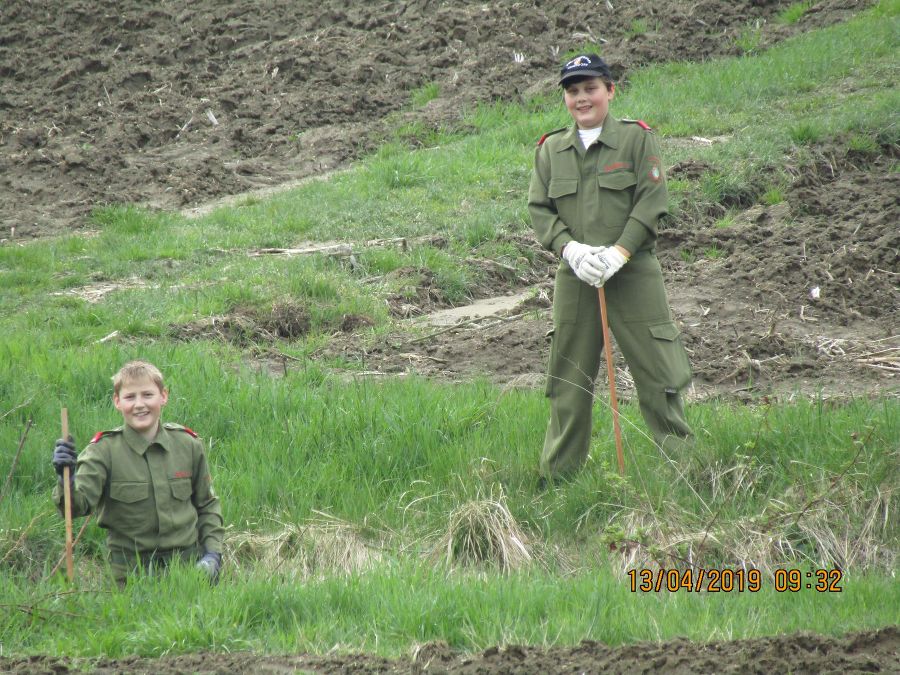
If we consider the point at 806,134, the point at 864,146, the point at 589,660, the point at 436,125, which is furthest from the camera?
the point at 436,125

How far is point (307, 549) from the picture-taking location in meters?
5.94

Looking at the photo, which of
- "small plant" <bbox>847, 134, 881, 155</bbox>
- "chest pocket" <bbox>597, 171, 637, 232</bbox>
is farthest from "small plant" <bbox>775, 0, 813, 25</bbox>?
"chest pocket" <bbox>597, 171, 637, 232</bbox>

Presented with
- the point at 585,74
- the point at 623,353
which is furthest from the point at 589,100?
the point at 623,353

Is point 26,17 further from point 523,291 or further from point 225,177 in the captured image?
point 523,291

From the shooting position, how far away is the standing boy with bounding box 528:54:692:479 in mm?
5754

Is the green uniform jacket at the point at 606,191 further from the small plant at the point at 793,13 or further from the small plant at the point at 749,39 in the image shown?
the small plant at the point at 793,13

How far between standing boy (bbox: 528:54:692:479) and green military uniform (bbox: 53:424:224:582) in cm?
204

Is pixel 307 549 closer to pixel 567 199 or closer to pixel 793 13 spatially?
pixel 567 199

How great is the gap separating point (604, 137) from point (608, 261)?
719 mm

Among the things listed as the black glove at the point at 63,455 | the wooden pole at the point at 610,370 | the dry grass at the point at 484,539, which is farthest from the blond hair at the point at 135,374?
the wooden pole at the point at 610,370

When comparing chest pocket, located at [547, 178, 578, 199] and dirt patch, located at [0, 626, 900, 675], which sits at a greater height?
chest pocket, located at [547, 178, 578, 199]

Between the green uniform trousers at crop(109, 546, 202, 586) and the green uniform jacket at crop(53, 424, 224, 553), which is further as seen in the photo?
the green uniform trousers at crop(109, 546, 202, 586)

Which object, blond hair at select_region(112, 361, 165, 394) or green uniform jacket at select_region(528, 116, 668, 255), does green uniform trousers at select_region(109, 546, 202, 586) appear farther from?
green uniform jacket at select_region(528, 116, 668, 255)

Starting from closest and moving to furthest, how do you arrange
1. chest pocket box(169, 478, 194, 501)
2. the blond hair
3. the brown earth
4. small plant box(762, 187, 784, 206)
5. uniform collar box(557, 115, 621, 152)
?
the blond hair, chest pocket box(169, 478, 194, 501), uniform collar box(557, 115, 621, 152), the brown earth, small plant box(762, 187, 784, 206)
